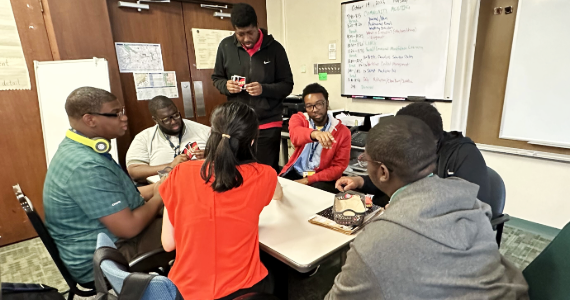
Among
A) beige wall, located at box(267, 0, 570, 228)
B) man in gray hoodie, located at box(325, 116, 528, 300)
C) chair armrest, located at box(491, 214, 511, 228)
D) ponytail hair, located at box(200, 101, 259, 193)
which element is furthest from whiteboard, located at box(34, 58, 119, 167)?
chair armrest, located at box(491, 214, 511, 228)

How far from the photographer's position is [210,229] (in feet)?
3.62

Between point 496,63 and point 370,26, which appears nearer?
point 496,63

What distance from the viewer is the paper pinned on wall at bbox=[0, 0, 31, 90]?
2.48 meters

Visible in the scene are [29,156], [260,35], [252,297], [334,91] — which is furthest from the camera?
[334,91]

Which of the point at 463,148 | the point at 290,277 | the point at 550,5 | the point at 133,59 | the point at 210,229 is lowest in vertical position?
the point at 290,277

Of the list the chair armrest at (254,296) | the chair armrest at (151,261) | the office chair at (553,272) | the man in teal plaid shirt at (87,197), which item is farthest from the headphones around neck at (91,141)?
the office chair at (553,272)

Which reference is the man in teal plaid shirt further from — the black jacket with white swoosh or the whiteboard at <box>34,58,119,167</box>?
the whiteboard at <box>34,58,119,167</box>

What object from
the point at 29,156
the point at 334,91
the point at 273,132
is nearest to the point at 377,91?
the point at 334,91

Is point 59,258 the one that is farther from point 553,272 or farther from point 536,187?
point 536,187

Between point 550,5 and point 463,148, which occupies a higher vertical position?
point 550,5

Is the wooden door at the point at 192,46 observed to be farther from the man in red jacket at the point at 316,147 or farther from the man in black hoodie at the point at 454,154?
the man in black hoodie at the point at 454,154

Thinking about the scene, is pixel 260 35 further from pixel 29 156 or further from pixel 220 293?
pixel 29 156

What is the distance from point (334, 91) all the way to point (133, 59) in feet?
7.51

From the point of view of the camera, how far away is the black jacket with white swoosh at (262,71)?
2.52 meters
